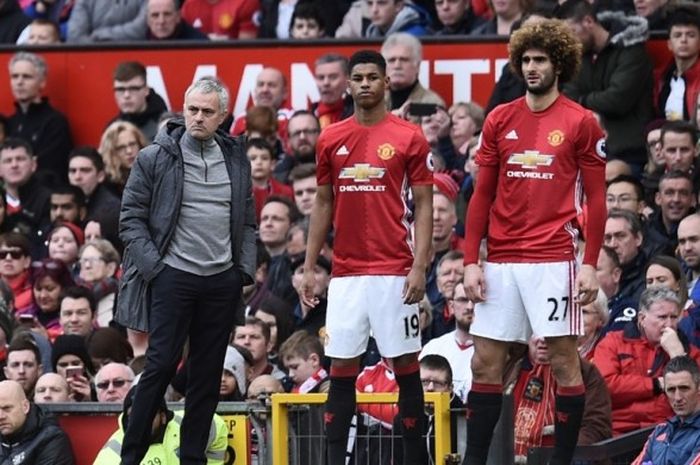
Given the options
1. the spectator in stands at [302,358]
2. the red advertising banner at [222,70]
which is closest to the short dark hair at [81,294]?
the spectator in stands at [302,358]

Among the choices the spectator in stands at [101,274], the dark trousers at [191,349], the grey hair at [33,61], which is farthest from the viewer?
the grey hair at [33,61]

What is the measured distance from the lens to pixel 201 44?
1855cm

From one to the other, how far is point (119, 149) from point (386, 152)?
21.5ft

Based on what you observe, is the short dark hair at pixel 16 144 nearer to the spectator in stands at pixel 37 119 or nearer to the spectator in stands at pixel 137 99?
the spectator in stands at pixel 37 119

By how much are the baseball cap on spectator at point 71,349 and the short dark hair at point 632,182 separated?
3876mm

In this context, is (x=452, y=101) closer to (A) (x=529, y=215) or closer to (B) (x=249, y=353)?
(B) (x=249, y=353)

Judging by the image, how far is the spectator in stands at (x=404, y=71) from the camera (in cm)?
1667

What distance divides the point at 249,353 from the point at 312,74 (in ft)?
15.4

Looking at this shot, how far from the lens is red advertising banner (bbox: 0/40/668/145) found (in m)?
17.7

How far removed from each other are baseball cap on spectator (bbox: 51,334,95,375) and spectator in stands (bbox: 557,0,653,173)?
4.28 metres

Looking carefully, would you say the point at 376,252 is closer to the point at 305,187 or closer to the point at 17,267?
the point at 305,187

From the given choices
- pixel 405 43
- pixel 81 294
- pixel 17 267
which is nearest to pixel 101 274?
pixel 81 294

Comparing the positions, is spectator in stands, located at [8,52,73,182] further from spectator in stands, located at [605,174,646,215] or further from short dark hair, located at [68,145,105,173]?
spectator in stands, located at [605,174,646,215]

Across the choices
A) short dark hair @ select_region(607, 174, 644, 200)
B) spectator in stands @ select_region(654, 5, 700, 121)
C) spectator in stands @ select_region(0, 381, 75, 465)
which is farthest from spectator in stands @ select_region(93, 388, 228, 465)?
spectator in stands @ select_region(654, 5, 700, 121)
